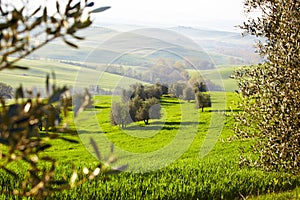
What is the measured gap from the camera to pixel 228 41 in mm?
112250

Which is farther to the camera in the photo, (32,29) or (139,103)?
(139,103)

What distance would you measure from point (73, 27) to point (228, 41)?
112910mm

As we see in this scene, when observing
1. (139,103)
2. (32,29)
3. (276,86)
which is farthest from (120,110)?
(32,29)

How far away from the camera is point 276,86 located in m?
8.74

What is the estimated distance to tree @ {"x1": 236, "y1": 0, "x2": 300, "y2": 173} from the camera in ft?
27.7

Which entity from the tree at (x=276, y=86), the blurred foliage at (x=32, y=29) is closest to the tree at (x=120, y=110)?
the tree at (x=276, y=86)

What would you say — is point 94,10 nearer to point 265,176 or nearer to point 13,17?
point 13,17

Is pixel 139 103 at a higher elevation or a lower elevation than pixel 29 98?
lower

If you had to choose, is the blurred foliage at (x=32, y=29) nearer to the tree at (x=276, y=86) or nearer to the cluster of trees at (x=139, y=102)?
the tree at (x=276, y=86)

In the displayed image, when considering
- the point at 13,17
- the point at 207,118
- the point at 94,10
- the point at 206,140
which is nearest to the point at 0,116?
the point at 13,17

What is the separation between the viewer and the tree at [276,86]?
8.45m

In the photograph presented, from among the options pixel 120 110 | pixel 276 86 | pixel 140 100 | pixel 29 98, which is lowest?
pixel 120 110

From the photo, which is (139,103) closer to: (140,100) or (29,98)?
(140,100)

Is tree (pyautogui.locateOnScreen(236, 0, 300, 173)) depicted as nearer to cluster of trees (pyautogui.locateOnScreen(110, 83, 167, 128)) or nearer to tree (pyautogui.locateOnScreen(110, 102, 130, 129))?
cluster of trees (pyautogui.locateOnScreen(110, 83, 167, 128))
